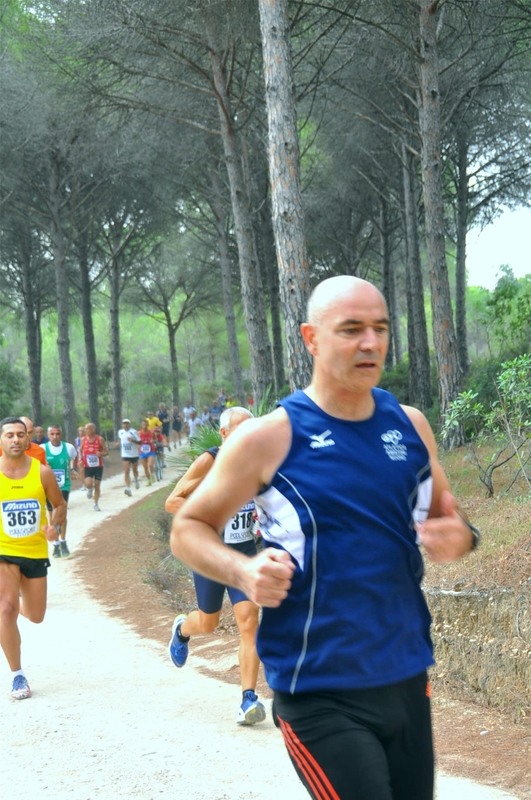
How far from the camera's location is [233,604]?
20.8 ft

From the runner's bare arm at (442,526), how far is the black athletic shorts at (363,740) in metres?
0.35

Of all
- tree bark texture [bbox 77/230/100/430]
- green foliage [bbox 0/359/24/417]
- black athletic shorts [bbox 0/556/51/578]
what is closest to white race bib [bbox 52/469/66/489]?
black athletic shorts [bbox 0/556/51/578]

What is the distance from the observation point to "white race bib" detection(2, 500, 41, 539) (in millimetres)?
7457

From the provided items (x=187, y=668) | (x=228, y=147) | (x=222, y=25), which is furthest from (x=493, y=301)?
(x=187, y=668)

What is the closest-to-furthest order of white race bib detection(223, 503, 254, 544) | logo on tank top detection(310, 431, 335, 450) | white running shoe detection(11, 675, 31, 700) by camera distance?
logo on tank top detection(310, 431, 335, 450) < white race bib detection(223, 503, 254, 544) < white running shoe detection(11, 675, 31, 700)

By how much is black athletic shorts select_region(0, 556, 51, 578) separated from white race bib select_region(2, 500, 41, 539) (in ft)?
0.57

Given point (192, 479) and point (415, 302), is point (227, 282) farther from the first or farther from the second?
point (192, 479)

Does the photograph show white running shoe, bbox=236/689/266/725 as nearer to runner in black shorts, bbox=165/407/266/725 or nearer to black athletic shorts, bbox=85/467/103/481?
runner in black shorts, bbox=165/407/266/725

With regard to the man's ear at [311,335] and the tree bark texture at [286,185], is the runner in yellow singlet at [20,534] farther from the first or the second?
the man's ear at [311,335]

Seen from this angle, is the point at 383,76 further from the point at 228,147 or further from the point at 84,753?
the point at 84,753

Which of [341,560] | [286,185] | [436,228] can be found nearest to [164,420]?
[436,228]

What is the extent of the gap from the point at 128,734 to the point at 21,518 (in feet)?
6.56

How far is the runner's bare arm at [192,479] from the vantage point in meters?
6.25

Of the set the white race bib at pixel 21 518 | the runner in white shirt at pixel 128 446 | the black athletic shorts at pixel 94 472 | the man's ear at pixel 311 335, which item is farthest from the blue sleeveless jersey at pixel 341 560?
the runner in white shirt at pixel 128 446
